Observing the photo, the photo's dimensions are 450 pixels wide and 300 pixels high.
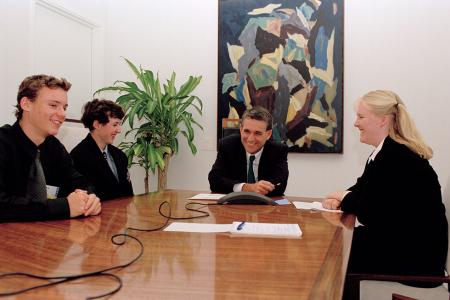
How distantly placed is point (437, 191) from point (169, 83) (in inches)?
112

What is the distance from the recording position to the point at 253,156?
10.3ft

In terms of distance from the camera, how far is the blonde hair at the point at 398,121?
2098 millimetres

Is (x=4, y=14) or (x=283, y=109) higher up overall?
(x=4, y=14)

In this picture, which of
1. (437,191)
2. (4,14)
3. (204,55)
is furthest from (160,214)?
(204,55)

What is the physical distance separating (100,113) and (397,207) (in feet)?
7.07

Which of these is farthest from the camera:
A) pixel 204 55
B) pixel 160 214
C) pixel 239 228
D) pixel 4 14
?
pixel 204 55

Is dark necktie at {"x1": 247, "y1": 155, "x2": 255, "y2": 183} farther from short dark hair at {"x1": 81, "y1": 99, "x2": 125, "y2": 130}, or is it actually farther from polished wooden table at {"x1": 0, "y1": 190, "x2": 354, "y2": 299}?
polished wooden table at {"x1": 0, "y1": 190, "x2": 354, "y2": 299}

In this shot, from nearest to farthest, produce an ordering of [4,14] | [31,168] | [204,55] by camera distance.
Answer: [31,168] < [4,14] < [204,55]

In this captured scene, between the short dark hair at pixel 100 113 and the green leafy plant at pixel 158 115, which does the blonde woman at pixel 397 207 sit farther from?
the green leafy plant at pixel 158 115

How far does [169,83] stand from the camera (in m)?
4.24

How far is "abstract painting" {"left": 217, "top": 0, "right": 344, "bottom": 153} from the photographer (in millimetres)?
4172

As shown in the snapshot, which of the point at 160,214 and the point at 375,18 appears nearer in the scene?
the point at 160,214

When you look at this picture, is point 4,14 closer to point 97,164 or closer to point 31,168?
point 97,164

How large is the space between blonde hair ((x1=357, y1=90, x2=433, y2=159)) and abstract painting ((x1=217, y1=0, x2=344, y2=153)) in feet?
5.98
